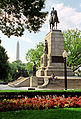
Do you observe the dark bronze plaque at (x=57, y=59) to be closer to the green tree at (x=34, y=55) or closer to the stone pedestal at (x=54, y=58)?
the stone pedestal at (x=54, y=58)

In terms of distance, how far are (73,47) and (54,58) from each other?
576 inches

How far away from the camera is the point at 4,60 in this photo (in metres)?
36.3

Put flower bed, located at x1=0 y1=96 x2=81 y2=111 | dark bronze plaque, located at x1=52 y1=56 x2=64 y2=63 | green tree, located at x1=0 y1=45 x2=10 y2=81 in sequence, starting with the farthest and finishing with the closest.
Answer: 1. green tree, located at x1=0 y1=45 x2=10 y2=81
2. dark bronze plaque, located at x1=52 y1=56 x2=64 y2=63
3. flower bed, located at x1=0 y1=96 x2=81 y2=111

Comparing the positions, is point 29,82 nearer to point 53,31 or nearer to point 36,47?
point 53,31

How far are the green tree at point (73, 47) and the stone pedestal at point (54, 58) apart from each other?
39.7 ft

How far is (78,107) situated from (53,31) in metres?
20.6

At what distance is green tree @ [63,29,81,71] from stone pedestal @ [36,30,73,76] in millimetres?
12106

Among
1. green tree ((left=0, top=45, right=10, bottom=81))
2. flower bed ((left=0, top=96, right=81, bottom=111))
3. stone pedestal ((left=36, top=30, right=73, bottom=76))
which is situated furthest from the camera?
green tree ((left=0, top=45, right=10, bottom=81))

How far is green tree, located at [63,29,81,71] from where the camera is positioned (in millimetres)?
37594

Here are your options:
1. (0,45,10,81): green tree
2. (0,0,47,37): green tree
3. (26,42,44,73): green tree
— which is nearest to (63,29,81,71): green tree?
(26,42,44,73): green tree

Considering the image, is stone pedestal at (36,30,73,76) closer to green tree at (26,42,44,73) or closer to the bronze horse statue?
the bronze horse statue

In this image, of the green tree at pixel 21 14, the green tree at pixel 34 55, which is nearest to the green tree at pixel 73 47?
the green tree at pixel 34 55

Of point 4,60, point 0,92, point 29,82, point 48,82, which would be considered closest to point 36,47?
point 4,60

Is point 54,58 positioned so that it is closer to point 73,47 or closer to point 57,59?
point 57,59
